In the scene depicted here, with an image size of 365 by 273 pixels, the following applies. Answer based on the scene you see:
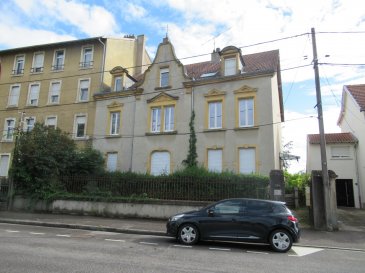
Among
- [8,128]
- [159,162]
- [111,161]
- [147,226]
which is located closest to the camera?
[147,226]

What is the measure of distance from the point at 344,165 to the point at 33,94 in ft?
91.0

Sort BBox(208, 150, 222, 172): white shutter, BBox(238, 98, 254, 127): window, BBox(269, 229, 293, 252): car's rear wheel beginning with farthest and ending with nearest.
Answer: BBox(208, 150, 222, 172): white shutter
BBox(238, 98, 254, 127): window
BBox(269, 229, 293, 252): car's rear wheel

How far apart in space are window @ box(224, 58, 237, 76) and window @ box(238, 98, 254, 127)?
2.21 meters

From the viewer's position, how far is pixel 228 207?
9859 mm

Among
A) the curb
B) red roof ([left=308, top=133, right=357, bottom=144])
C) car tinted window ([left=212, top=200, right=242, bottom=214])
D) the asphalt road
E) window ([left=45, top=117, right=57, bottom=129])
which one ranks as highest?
window ([left=45, top=117, right=57, bottom=129])

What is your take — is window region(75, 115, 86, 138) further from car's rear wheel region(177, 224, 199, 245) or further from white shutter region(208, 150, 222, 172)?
car's rear wheel region(177, 224, 199, 245)

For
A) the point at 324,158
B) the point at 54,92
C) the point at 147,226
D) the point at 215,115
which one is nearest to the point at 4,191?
the point at 54,92

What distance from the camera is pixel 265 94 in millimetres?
20391

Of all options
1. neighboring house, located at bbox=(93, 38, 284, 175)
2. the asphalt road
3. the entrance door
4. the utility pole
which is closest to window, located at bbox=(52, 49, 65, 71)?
neighboring house, located at bbox=(93, 38, 284, 175)

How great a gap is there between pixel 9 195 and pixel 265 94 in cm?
1688

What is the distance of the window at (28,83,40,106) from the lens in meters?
28.6

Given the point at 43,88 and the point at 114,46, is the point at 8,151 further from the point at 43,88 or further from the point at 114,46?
the point at 114,46

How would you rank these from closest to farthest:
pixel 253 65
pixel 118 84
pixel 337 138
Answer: pixel 253 65
pixel 118 84
pixel 337 138

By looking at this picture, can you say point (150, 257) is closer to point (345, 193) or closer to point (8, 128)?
point (345, 193)
